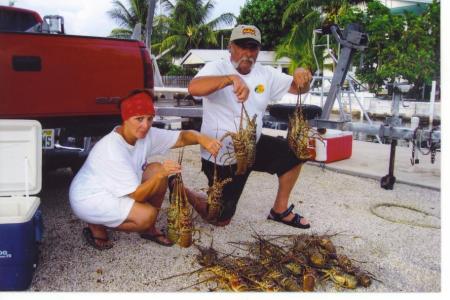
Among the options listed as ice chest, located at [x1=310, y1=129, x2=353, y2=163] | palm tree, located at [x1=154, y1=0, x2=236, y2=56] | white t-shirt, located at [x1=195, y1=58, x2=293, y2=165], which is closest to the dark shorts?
white t-shirt, located at [x1=195, y1=58, x2=293, y2=165]

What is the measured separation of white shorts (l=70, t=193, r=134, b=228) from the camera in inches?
121

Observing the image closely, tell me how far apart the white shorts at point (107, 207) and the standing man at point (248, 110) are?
84cm

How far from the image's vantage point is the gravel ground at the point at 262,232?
9.61 ft

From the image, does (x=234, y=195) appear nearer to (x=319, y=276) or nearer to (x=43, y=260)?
(x=319, y=276)

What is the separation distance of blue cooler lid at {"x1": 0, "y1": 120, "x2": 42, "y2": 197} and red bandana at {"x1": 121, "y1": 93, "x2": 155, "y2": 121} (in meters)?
0.61

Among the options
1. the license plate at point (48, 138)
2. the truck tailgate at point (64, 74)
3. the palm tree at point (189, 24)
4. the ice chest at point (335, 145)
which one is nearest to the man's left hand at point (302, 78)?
the truck tailgate at point (64, 74)

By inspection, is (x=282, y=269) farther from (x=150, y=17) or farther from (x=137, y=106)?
(x=150, y=17)

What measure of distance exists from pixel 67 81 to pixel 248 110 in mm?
1675

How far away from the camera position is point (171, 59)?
17.1 meters

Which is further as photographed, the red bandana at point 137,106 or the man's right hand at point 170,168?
the red bandana at point 137,106

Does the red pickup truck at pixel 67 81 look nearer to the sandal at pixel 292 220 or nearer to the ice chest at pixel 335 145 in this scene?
the sandal at pixel 292 220

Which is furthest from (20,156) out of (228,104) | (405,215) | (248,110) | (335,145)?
(335,145)

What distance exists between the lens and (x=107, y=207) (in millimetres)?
3084

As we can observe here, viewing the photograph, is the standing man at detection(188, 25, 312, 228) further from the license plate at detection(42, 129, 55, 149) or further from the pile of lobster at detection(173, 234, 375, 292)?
the license plate at detection(42, 129, 55, 149)
